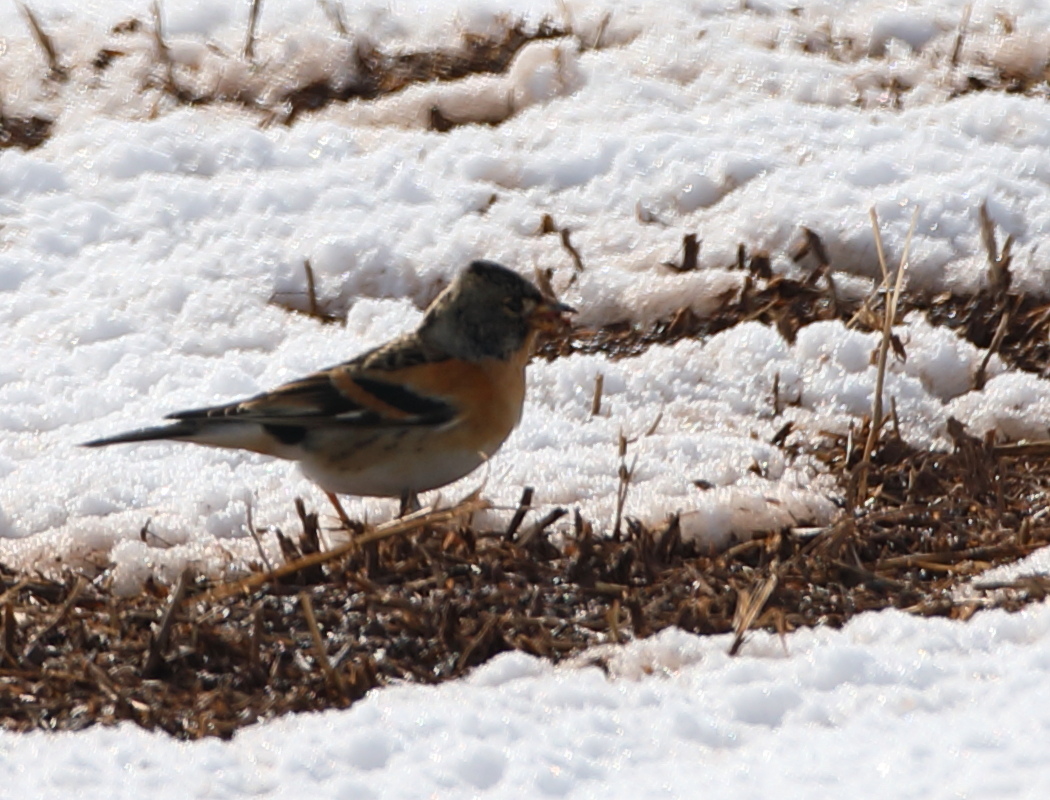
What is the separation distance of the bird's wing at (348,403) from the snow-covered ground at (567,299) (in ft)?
1.00

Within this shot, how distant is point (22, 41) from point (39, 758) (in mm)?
5488

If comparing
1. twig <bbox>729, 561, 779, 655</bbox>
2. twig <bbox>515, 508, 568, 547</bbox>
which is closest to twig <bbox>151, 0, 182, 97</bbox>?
twig <bbox>515, 508, 568, 547</bbox>

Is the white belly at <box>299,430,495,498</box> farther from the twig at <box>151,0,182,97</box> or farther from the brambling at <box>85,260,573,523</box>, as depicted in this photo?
the twig at <box>151,0,182,97</box>

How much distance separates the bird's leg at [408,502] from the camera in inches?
179

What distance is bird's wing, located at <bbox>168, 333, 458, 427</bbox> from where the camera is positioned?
15.0ft

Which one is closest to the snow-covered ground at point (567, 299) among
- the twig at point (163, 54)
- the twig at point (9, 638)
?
the twig at point (163, 54)

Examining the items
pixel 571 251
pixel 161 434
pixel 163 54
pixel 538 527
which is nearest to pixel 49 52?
pixel 163 54

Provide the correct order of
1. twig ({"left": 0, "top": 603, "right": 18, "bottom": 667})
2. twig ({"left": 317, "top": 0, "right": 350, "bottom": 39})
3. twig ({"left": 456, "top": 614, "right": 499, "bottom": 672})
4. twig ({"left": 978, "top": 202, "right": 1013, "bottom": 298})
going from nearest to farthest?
1. twig ({"left": 456, "top": 614, "right": 499, "bottom": 672})
2. twig ({"left": 0, "top": 603, "right": 18, "bottom": 667})
3. twig ({"left": 978, "top": 202, "right": 1013, "bottom": 298})
4. twig ({"left": 317, "top": 0, "right": 350, "bottom": 39})

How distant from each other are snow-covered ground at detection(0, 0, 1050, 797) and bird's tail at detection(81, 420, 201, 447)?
0.81 ft

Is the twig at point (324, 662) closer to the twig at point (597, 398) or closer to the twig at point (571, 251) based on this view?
the twig at point (597, 398)

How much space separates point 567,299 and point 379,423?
4.71 ft

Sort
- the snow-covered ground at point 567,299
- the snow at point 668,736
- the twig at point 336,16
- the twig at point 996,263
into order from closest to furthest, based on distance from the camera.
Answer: the snow at point 668,736 < the snow-covered ground at point 567,299 < the twig at point 996,263 < the twig at point 336,16

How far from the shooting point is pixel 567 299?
5887 mm

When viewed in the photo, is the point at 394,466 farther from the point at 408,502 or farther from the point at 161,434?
the point at 161,434
